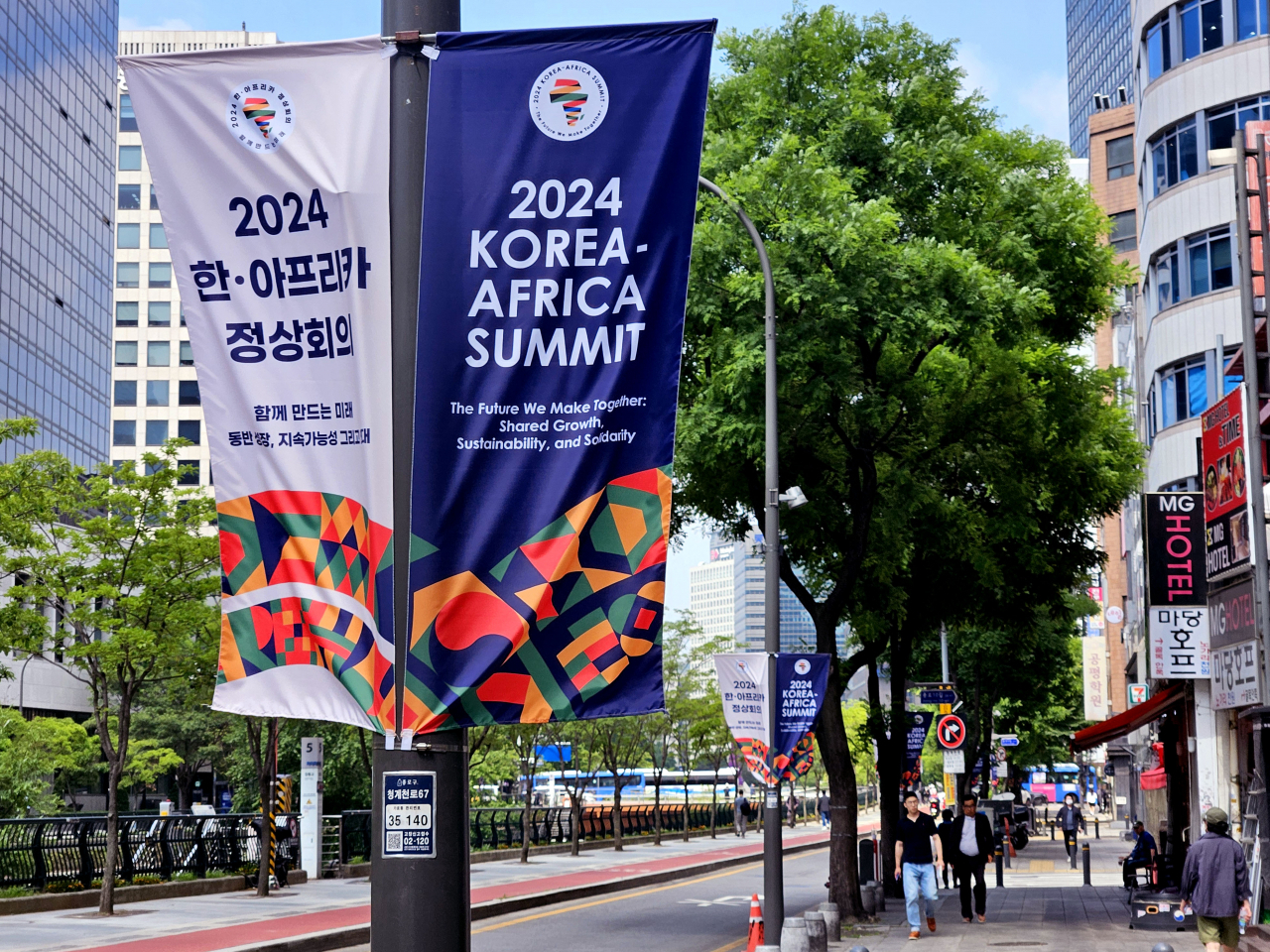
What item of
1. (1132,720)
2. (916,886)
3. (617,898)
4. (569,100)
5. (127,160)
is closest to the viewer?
(569,100)

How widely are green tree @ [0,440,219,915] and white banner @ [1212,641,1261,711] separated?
15597mm

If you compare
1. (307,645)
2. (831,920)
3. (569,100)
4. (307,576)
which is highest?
(569,100)

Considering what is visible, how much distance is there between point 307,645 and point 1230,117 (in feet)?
124

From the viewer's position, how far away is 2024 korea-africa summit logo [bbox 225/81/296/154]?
203 inches

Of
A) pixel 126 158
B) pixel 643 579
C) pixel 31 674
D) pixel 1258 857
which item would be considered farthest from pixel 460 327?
pixel 126 158

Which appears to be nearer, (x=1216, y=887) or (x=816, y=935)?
→ (x=1216, y=887)

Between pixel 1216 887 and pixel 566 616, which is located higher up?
pixel 566 616

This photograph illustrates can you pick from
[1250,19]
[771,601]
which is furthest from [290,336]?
[1250,19]

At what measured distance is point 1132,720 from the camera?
1134 inches

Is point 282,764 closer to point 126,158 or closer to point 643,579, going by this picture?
point 643,579

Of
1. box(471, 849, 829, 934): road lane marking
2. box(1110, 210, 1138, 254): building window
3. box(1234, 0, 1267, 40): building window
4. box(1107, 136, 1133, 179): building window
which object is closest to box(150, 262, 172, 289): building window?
box(1107, 136, 1133, 179): building window

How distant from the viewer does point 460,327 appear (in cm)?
493

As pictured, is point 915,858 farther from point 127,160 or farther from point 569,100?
point 127,160

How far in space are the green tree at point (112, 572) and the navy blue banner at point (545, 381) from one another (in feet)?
67.2
